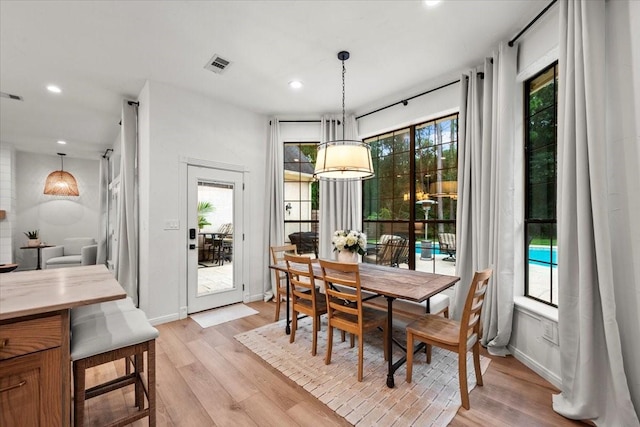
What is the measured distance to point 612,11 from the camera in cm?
175

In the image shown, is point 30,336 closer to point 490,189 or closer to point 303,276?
point 303,276

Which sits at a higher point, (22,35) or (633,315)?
(22,35)

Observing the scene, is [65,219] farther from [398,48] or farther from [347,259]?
[398,48]

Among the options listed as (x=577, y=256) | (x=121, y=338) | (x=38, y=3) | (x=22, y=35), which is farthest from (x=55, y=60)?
(x=577, y=256)

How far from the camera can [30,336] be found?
1.26m

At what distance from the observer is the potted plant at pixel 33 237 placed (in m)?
6.20

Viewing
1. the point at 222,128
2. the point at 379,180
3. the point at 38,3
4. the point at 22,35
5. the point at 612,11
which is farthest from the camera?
the point at 379,180

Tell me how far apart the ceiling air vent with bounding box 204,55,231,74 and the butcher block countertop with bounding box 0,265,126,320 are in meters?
2.37

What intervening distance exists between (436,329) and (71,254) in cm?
808

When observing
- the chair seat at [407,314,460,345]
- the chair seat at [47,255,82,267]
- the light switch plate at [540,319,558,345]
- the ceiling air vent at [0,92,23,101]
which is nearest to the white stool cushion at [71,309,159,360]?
the chair seat at [407,314,460,345]

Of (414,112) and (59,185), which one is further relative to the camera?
(59,185)

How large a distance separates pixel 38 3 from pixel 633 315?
185 inches

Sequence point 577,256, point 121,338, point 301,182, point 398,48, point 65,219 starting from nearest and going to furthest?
1. point 121,338
2. point 577,256
3. point 398,48
4. point 301,182
5. point 65,219

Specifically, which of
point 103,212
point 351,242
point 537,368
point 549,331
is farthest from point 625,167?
point 103,212
